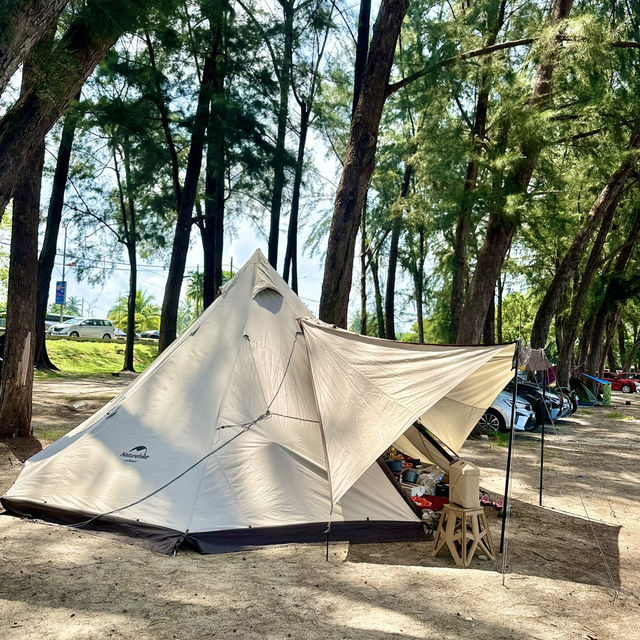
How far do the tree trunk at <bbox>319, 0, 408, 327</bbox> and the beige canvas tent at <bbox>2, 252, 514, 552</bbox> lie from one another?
3332 millimetres


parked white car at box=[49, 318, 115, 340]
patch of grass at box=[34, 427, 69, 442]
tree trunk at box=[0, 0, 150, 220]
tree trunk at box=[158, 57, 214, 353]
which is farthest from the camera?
parked white car at box=[49, 318, 115, 340]

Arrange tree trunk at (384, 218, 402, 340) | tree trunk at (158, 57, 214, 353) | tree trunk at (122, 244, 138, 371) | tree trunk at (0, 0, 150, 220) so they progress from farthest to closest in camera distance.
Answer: tree trunk at (122, 244, 138, 371)
tree trunk at (384, 218, 402, 340)
tree trunk at (158, 57, 214, 353)
tree trunk at (0, 0, 150, 220)

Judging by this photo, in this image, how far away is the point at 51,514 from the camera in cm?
627

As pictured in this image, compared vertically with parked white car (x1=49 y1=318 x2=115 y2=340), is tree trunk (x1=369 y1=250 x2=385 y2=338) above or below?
above

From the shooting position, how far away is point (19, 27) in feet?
12.8

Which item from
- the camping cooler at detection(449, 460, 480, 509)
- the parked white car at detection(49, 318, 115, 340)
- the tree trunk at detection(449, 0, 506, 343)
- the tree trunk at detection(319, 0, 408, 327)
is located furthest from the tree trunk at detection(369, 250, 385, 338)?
the camping cooler at detection(449, 460, 480, 509)

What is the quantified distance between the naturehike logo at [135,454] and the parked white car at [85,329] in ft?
125

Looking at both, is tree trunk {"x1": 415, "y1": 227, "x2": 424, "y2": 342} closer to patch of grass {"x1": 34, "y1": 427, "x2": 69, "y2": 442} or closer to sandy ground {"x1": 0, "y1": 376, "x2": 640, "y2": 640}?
patch of grass {"x1": 34, "y1": 427, "x2": 69, "y2": 442}

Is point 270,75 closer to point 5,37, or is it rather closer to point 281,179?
point 281,179

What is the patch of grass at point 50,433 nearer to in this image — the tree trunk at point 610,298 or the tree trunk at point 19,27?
the tree trunk at point 19,27

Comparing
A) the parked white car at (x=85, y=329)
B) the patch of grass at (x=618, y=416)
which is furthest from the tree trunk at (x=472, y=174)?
the parked white car at (x=85, y=329)

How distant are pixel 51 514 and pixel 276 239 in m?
15.5

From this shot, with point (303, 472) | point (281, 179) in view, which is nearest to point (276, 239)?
point (281, 179)

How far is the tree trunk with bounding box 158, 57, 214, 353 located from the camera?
1710cm
